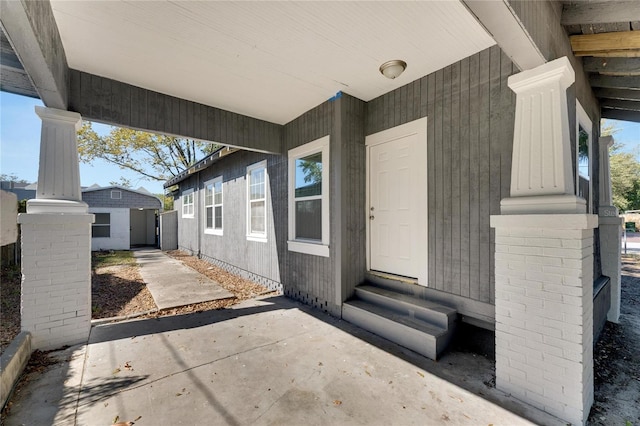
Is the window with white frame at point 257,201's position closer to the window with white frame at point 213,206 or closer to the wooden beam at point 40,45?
the window with white frame at point 213,206

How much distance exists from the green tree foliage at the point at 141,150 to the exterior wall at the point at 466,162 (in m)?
13.5

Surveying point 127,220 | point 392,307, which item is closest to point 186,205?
point 127,220

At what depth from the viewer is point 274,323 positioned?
3.57m

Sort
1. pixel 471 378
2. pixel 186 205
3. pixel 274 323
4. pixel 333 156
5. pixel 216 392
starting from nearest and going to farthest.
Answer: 1. pixel 216 392
2. pixel 471 378
3. pixel 274 323
4. pixel 333 156
5. pixel 186 205

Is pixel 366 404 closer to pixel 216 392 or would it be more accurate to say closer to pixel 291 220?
pixel 216 392

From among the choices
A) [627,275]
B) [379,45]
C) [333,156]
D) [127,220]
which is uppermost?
[379,45]

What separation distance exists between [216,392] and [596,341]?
4.08 m

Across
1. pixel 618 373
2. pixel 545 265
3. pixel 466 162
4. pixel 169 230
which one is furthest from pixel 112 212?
pixel 618 373

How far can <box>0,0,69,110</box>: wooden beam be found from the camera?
5.24 ft

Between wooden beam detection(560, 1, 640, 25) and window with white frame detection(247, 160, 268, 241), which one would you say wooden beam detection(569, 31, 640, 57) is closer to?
wooden beam detection(560, 1, 640, 25)

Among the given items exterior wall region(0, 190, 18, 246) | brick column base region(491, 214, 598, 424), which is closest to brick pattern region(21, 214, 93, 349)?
Answer: exterior wall region(0, 190, 18, 246)

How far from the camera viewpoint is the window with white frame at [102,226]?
11977 millimetres

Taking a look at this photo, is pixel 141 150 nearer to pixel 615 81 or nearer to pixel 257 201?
pixel 257 201

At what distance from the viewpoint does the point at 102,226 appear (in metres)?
12.1
